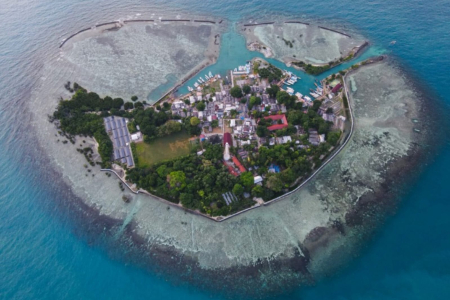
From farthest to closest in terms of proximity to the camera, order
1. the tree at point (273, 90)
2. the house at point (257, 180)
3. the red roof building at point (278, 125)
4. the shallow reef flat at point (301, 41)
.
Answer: the shallow reef flat at point (301, 41) < the tree at point (273, 90) < the red roof building at point (278, 125) < the house at point (257, 180)

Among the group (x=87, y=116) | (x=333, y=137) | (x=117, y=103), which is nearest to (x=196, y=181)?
(x=333, y=137)

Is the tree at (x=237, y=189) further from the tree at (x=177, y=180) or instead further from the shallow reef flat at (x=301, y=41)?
the shallow reef flat at (x=301, y=41)

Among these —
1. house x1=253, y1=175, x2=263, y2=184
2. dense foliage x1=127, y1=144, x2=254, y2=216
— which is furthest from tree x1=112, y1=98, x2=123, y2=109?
house x1=253, y1=175, x2=263, y2=184

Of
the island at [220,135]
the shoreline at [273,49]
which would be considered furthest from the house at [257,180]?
the shoreline at [273,49]

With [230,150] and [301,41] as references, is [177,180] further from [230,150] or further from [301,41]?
[301,41]

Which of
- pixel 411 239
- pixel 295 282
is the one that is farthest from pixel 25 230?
pixel 411 239

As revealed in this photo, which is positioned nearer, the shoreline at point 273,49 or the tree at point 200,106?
the tree at point 200,106

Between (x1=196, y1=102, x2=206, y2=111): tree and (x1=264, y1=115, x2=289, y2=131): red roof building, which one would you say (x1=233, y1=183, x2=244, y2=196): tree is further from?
A: (x1=196, y1=102, x2=206, y2=111): tree
